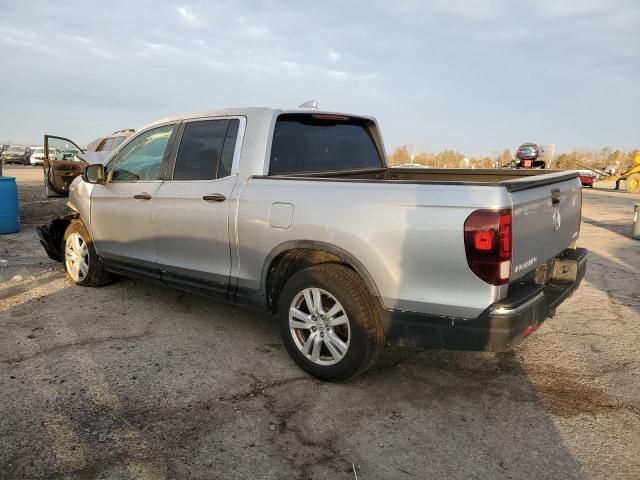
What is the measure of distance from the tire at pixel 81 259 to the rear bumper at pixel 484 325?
370cm

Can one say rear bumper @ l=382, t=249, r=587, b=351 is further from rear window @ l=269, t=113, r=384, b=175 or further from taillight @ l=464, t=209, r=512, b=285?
rear window @ l=269, t=113, r=384, b=175

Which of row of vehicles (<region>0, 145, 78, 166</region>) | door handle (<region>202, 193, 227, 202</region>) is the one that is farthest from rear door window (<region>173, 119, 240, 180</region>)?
row of vehicles (<region>0, 145, 78, 166</region>)

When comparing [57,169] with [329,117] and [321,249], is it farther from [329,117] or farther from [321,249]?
[321,249]

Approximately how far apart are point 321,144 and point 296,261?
1192 mm

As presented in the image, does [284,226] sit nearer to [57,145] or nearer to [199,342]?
[199,342]

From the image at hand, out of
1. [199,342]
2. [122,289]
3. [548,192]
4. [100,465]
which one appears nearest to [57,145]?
[122,289]

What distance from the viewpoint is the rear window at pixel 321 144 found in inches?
155

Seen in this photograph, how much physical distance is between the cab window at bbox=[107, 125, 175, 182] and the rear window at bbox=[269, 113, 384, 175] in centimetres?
121

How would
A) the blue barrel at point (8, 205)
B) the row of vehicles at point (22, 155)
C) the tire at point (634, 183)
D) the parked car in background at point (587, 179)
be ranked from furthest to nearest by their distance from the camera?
the row of vehicles at point (22, 155), the parked car in background at point (587, 179), the tire at point (634, 183), the blue barrel at point (8, 205)

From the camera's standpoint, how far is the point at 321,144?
170 inches

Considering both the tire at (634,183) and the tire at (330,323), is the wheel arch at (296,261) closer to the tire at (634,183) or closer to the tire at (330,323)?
the tire at (330,323)

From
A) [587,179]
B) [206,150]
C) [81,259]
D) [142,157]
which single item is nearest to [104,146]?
[81,259]

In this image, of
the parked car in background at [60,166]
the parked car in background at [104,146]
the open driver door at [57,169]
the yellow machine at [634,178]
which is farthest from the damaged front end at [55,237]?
the yellow machine at [634,178]

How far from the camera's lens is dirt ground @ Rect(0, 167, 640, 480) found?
2.57m
